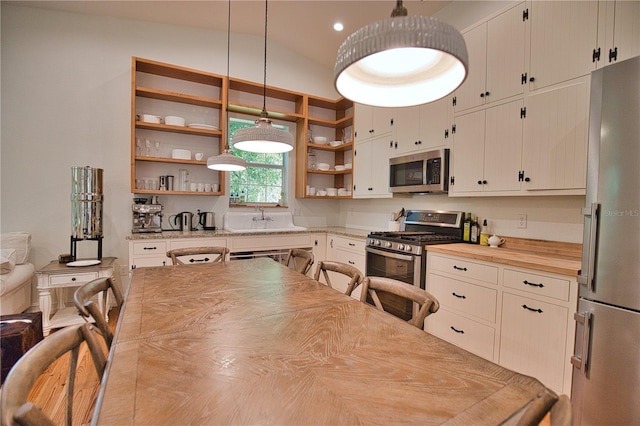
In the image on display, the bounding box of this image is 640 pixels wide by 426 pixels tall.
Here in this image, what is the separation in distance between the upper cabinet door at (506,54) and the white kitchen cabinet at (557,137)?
0.22 m

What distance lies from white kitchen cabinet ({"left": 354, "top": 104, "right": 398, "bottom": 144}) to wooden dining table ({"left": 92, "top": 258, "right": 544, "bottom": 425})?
276 centimetres

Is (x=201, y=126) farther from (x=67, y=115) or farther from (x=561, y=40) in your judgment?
(x=561, y=40)

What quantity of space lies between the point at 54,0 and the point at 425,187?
4386mm

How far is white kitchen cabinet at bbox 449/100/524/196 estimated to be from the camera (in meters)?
2.36

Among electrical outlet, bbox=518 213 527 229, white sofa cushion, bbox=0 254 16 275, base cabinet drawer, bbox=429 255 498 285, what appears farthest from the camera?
white sofa cushion, bbox=0 254 16 275

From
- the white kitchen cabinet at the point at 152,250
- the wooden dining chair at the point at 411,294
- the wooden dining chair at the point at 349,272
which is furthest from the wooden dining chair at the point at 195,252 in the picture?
the wooden dining chair at the point at 411,294

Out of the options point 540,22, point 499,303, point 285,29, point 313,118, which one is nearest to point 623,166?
point 499,303

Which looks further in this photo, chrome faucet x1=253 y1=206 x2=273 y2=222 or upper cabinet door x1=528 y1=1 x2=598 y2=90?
chrome faucet x1=253 y1=206 x2=273 y2=222

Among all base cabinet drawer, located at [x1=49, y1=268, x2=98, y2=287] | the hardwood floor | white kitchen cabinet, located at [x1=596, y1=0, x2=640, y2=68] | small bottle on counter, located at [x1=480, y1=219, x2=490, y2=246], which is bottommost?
the hardwood floor

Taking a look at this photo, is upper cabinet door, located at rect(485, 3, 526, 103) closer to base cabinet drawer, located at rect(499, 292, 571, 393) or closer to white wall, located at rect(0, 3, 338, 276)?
base cabinet drawer, located at rect(499, 292, 571, 393)

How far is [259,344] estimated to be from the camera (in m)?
0.97

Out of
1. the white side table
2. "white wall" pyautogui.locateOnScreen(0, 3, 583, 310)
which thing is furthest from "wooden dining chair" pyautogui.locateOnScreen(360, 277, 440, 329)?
the white side table

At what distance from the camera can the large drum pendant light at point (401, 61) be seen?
0.72 m

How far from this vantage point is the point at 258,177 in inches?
171
